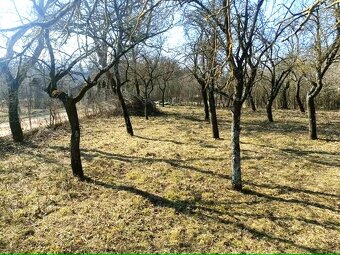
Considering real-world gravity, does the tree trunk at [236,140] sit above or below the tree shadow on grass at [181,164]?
above

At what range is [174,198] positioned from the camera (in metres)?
6.51

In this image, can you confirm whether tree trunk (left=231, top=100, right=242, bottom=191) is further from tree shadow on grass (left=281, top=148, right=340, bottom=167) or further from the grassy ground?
tree shadow on grass (left=281, top=148, right=340, bottom=167)

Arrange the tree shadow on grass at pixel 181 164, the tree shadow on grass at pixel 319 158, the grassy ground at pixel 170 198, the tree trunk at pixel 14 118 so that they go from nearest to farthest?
the grassy ground at pixel 170 198 < the tree shadow on grass at pixel 181 164 < the tree shadow on grass at pixel 319 158 < the tree trunk at pixel 14 118

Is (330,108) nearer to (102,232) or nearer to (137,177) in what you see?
(137,177)

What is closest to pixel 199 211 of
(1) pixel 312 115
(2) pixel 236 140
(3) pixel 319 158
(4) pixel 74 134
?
(2) pixel 236 140

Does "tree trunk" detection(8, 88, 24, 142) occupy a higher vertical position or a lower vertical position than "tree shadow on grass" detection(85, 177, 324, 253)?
higher

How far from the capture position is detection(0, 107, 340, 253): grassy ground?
4.98 metres

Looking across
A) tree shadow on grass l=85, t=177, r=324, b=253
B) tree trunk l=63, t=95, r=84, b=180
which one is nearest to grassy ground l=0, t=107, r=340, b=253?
tree shadow on grass l=85, t=177, r=324, b=253

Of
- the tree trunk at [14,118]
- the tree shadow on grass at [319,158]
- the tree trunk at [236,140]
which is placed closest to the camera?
the tree trunk at [236,140]

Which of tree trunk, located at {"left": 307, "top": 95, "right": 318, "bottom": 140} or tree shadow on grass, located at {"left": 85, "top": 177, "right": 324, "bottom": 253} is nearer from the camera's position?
tree shadow on grass, located at {"left": 85, "top": 177, "right": 324, "bottom": 253}

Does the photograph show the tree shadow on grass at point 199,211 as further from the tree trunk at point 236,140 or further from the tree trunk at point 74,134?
the tree trunk at point 236,140

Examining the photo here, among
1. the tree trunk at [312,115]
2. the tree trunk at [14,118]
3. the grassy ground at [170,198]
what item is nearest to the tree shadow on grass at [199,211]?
the grassy ground at [170,198]

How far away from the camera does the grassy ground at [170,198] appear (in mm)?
4980

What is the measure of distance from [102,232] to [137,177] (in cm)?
270
